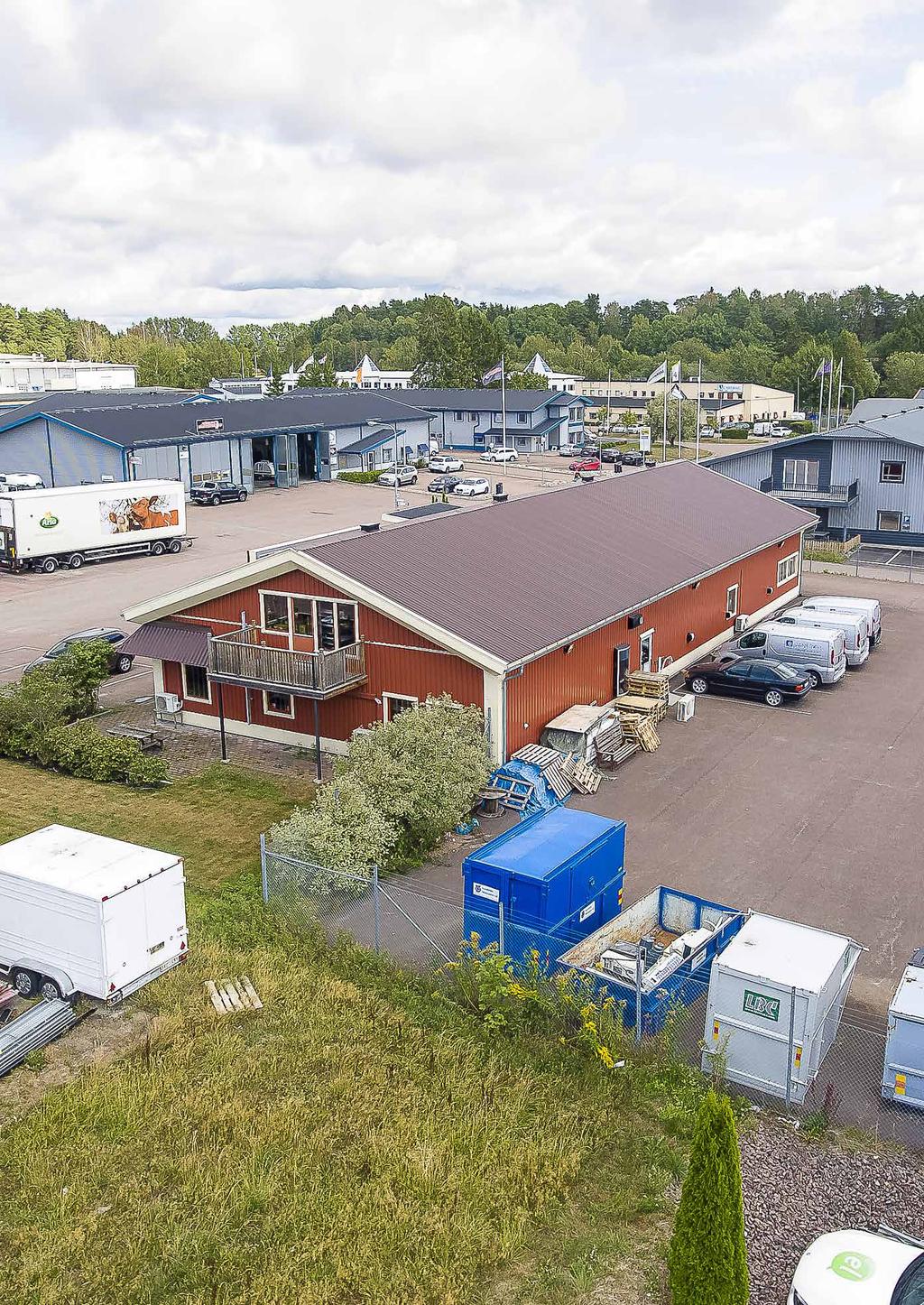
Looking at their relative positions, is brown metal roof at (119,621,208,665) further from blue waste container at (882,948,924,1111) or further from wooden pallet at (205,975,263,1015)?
blue waste container at (882,948,924,1111)

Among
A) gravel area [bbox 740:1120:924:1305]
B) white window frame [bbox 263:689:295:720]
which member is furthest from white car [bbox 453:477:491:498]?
gravel area [bbox 740:1120:924:1305]

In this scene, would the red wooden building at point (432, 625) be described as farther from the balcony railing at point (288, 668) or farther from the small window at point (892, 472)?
the small window at point (892, 472)

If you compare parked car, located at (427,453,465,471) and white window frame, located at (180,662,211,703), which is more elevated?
parked car, located at (427,453,465,471)

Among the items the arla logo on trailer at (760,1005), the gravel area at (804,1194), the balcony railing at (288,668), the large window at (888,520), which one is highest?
the balcony railing at (288,668)

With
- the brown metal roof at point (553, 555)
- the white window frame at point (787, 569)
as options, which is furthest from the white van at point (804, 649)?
the white window frame at point (787, 569)

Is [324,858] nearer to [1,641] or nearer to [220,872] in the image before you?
[220,872]

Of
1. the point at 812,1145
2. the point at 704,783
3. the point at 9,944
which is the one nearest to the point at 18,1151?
the point at 9,944
